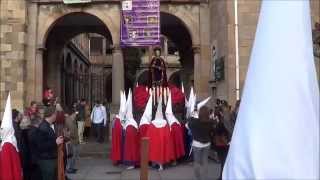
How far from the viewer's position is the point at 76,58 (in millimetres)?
41250

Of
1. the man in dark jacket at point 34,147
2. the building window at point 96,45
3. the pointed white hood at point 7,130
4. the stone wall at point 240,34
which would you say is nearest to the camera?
the man in dark jacket at point 34,147

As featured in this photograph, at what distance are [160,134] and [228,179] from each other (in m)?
11.8

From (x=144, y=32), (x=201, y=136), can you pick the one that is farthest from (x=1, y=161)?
(x=144, y=32)

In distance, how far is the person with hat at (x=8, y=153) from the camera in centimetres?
904

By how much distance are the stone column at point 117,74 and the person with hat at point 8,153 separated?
13.3 meters

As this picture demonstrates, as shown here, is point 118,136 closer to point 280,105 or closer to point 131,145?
point 131,145

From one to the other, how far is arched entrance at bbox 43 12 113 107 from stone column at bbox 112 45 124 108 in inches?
75.0

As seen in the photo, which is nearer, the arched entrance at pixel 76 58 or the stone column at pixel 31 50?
the stone column at pixel 31 50

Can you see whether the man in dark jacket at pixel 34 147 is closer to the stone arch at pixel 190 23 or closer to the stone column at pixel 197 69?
the stone column at pixel 197 69

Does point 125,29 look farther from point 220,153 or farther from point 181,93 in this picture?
point 220,153

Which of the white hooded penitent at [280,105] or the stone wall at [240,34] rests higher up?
the stone wall at [240,34]

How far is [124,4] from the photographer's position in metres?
21.8

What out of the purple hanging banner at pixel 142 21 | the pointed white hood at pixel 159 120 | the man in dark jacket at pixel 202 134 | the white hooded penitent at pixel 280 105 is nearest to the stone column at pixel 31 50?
the purple hanging banner at pixel 142 21

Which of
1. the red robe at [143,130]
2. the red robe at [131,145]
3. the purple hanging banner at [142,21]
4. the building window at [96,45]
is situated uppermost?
the building window at [96,45]
